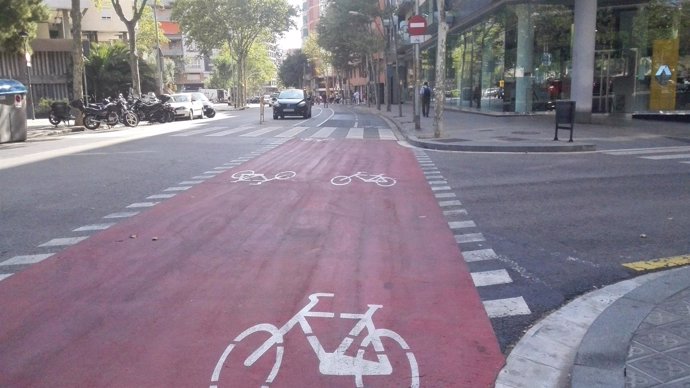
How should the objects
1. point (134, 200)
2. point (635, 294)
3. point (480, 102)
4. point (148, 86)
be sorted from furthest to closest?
point (148, 86), point (480, 102), point (134, 200), point (635, 294)

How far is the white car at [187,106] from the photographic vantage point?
3541 cm

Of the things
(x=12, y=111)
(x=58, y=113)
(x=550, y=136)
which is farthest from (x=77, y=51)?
(x=550, y=136)

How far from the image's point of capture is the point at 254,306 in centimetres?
506

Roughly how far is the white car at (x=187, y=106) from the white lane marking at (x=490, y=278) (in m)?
30.5

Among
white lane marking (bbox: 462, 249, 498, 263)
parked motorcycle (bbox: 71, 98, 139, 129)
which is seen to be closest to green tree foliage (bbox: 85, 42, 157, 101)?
parked motorcycle (bbox: 71, 98, 139, 129)

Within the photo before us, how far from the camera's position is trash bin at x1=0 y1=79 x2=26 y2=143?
2123 cm

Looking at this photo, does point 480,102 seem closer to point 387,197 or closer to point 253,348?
point 387,197

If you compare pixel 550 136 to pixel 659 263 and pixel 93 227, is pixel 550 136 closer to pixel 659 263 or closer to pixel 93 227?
pixel 659 263

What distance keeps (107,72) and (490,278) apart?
44.4 metres

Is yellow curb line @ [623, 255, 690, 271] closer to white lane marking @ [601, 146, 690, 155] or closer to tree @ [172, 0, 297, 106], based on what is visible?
white lane marking @ [601, 146, 690, 155]

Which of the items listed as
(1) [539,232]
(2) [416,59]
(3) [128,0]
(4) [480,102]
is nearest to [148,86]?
(3) [128,0]

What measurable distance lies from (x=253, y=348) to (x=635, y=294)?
3134mm

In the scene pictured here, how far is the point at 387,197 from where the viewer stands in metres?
9.75

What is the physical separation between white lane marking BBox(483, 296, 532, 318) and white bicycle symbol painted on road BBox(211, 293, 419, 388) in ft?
3.09
